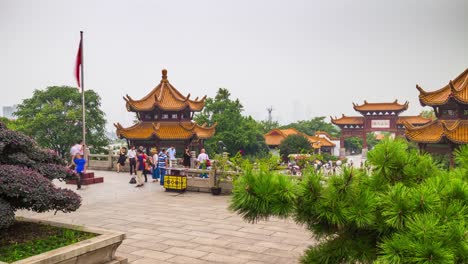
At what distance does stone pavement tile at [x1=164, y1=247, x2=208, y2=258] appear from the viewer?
6.20 m

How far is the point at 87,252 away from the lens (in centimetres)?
468

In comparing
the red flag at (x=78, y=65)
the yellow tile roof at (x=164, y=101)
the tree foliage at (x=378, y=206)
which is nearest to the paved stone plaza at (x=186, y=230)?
the tree foliage at (x=378, y=206)

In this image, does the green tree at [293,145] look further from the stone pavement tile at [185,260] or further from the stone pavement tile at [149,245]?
the stone pavement tile at [185,260]

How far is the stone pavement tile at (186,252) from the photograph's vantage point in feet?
20.3

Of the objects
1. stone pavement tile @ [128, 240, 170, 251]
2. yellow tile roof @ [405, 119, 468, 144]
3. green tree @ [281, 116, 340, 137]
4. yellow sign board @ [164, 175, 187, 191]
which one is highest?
green tree @ [281, 116, 340, 137]

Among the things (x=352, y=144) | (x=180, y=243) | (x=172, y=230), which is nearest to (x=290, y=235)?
(x=180, y=243)

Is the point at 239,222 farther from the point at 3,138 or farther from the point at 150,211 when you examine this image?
the point at 3,138

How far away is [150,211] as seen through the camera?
967 centimetres

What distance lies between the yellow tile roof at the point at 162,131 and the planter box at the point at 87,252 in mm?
19690

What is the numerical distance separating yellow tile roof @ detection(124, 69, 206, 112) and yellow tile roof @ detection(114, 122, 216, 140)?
1.11 metres

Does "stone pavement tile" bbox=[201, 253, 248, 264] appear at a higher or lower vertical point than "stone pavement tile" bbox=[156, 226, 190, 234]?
lower

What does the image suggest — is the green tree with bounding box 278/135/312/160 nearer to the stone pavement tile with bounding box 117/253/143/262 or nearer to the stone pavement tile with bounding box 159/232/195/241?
the stone pavement tile with bounding box 159/232/195/241

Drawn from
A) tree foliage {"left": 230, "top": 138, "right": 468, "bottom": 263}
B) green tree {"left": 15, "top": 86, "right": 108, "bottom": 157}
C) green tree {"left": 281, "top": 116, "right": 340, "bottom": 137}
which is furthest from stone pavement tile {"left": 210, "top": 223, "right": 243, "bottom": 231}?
green tree {"left": 281, "top": 116, "right": 340, "bottom": 137}

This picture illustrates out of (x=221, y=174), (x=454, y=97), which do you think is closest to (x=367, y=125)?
(x=454, y=97)
